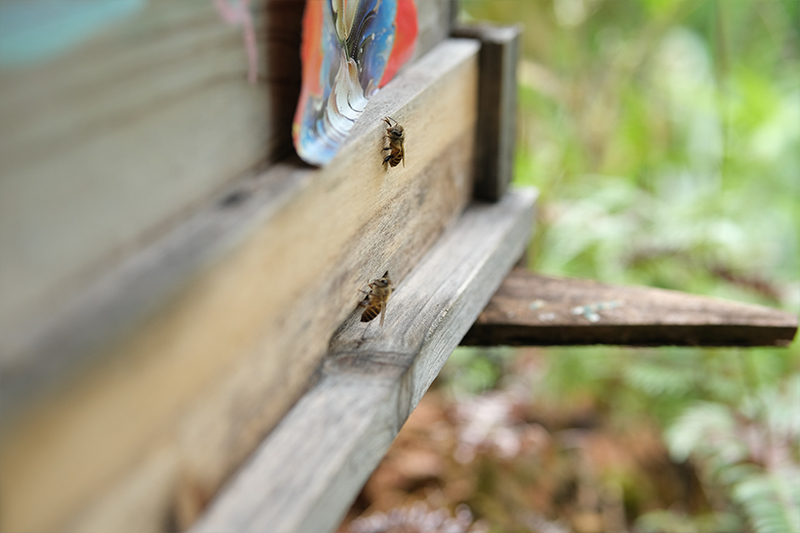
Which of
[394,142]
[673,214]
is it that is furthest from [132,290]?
[673,214]

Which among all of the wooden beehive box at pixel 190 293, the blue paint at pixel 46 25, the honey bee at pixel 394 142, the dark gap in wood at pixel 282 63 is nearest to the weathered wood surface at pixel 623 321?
the wooden beehive box at pixel 190 293

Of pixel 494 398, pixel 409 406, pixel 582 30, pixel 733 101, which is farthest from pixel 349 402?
pixel 733 101

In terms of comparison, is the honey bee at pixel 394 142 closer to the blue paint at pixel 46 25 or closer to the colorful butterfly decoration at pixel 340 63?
the colorful butterfly decoration at pixel 340 63

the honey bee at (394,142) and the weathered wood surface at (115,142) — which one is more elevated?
the weathered wood surface at (115,142)

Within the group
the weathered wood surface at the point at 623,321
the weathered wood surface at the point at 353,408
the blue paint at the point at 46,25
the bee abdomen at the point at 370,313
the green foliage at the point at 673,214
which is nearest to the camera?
the blue paint at the point at 46,25

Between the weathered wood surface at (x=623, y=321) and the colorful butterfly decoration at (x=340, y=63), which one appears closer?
the colorful butterfly decoration at (x=340, y=63)

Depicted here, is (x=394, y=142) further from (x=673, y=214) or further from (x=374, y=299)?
(x=673, y=214)

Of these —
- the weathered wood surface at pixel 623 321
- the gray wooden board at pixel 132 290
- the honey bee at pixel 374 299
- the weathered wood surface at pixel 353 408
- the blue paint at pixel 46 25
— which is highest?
the blue paint at pixel 46 25

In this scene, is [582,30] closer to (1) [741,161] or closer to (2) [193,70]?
(1) [741,161]
